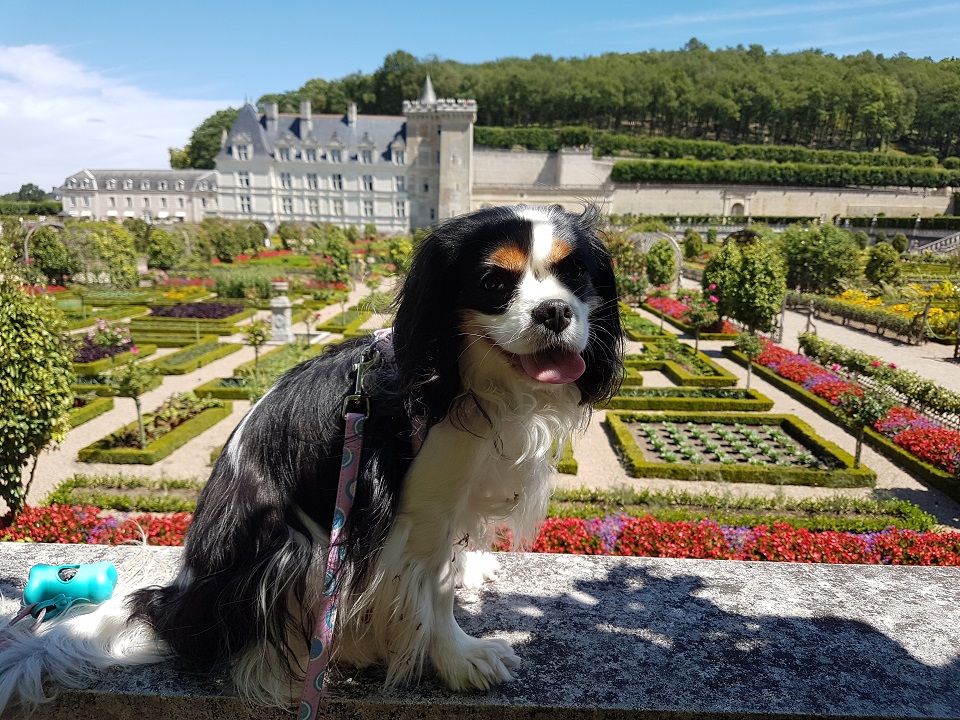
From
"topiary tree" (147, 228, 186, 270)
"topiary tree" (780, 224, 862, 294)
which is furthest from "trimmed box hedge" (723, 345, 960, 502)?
"topiary tree" (147, 228, 186, 270)

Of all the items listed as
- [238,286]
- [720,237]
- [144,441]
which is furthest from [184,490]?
[720,237]

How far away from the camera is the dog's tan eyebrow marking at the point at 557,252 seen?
164 centimetres

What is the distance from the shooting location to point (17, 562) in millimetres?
2434

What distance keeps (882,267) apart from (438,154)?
146 feet

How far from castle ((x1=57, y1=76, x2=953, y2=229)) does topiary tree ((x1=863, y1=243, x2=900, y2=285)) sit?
3391 cm

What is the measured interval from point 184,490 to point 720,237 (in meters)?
58.7

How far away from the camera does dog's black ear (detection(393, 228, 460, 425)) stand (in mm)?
1614

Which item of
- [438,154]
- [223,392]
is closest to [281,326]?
[223,392]

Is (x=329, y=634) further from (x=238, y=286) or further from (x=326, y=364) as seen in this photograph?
(x=238, y=286)

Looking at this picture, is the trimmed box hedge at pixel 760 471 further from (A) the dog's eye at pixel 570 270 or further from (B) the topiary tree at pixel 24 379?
(A) the dog's eye at pixel 570 270

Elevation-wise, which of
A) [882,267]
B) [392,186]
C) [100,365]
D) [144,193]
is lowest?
[100,365]

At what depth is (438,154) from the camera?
6294 centimetres

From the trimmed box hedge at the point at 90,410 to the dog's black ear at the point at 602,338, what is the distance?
13131mm

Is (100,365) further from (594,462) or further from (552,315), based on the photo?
(552,315)
